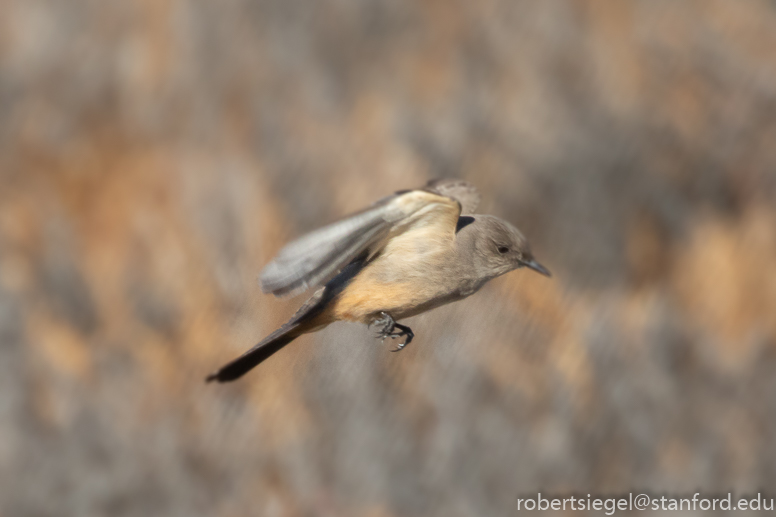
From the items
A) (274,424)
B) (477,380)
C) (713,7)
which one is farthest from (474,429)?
(713,7)

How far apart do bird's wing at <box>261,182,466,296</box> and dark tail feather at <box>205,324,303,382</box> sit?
43 mm

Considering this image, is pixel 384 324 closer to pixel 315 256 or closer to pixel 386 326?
pixel 386 326

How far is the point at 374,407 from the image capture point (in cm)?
107

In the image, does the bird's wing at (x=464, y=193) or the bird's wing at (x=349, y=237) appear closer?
the bird's wing at (x=349, y=237)

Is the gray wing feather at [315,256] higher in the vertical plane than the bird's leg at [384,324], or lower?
higher

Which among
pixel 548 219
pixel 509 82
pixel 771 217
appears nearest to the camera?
pixel 548 219

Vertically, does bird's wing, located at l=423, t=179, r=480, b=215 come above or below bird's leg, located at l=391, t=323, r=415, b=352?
above

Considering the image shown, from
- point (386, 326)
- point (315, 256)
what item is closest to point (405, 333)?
point (386, 326)

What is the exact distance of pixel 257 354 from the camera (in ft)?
0.87

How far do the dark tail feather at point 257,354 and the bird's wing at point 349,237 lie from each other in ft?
0.14

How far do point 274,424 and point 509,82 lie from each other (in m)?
0.64

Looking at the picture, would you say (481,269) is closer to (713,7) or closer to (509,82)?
(509,82)

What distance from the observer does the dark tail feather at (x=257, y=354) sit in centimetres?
24

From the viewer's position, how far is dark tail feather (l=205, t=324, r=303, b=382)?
0.24 m
